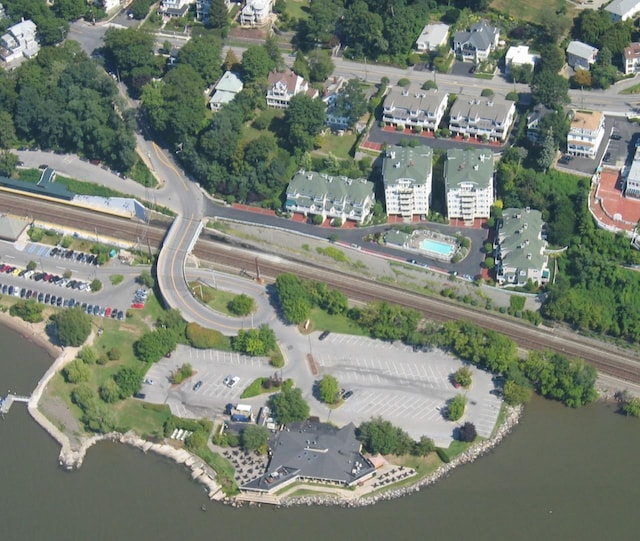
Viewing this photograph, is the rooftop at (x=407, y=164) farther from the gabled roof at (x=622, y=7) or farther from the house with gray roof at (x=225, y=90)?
the gabled roof at (x=622, y=7)

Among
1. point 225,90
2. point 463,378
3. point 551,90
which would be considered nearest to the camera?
point 463,378

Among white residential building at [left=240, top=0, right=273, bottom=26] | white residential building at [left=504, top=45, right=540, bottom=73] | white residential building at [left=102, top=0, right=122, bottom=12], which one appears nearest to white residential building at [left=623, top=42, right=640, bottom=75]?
white residential building at [left=504, top=45, right=540, bottom=73]

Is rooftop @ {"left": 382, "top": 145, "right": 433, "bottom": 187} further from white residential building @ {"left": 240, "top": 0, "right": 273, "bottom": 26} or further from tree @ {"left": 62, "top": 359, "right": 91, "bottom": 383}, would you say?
tree @ {"left": 62, "top": 359, "right": 91, "bottom": 383}

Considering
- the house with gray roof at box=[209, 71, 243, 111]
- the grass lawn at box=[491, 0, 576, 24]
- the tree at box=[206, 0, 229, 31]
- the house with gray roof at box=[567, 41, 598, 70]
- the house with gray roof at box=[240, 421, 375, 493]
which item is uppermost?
the grass lawn at box=[491, 0, 576, 24]

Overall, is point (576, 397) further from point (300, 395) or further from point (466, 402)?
point (300, 395)

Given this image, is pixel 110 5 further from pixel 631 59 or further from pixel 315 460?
pixel 315 460

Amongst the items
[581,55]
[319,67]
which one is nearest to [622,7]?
[581,55]

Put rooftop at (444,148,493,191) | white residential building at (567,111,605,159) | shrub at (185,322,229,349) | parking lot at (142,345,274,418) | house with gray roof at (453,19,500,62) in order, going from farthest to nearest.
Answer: house with gray roof at (453,19,500,62), white residential building at (567,111,605,159), rooftop at (444,148,493,191), shrub at (185,322,229,349), parking lot at (142,345,274,418)
